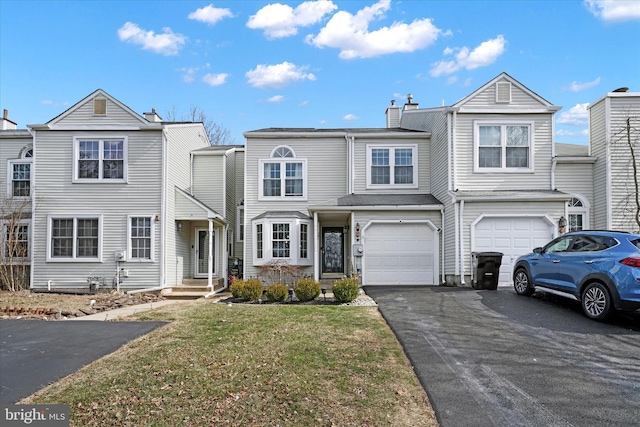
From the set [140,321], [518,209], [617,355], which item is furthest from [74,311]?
[518,209]

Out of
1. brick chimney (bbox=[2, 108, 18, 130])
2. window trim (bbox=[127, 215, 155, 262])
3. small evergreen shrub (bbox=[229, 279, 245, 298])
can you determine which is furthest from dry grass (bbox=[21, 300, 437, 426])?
brick chimney (bbox=[2, 108, 18, 130])

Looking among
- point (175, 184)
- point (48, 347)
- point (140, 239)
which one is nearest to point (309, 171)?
point (175, 184)

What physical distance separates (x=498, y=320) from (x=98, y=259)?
42.0 ft

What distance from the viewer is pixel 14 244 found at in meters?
16.3

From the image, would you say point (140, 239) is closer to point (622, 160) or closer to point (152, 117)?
Result: point (152, 117)

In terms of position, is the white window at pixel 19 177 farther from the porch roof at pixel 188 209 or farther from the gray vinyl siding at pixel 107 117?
the porch roof at pixel 188 209

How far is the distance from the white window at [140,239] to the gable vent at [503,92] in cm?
1223

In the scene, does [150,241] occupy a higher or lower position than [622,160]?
lower

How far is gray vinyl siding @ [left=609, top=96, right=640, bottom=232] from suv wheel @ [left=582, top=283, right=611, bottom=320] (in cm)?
786

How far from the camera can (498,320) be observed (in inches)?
365

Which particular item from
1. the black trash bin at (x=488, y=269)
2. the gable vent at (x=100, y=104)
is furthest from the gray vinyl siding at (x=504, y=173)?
the gable vent at (x=100, y=104)

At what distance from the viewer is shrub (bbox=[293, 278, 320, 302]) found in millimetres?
13207

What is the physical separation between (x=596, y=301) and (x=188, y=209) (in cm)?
1307

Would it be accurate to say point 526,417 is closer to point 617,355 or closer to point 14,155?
point 617,355
